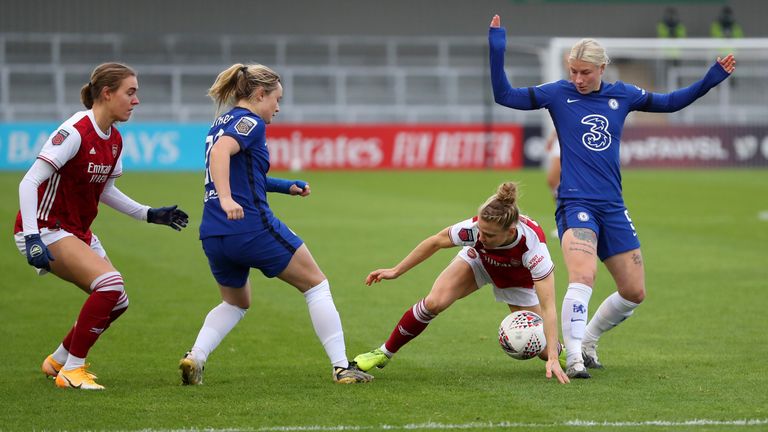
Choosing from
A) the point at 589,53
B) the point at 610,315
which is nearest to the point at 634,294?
the point at 610,315

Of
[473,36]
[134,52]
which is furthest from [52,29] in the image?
[473,36]

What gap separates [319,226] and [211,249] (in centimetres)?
1166

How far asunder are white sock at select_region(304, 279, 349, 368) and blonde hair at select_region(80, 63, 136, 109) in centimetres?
171

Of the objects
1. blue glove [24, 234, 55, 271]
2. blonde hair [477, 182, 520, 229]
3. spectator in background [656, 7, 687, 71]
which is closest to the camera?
blue glove [24, 234, 55, 271]

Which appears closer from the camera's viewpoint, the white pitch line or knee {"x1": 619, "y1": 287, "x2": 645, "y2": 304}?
the white pitch line

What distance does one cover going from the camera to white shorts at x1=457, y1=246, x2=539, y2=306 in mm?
7539

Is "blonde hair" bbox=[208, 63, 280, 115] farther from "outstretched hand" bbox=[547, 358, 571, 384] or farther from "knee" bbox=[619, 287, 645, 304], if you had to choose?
"knee" bbox=[619, 287, 645, 304]

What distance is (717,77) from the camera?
25.4 feet

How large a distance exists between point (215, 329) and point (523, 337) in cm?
187

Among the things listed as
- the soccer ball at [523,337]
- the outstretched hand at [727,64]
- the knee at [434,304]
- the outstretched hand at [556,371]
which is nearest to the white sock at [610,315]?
the soccer ball at [523,337]

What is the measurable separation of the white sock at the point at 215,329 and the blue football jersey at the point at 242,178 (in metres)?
0.59

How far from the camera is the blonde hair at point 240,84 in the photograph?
6.91 meters

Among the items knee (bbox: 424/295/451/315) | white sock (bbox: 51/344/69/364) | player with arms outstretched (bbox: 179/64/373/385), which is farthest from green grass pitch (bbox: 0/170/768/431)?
knee (bbox: 424/295/451/315)

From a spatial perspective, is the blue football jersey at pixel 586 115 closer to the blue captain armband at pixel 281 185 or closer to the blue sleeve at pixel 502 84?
the blue sleeve at pixel 502 84
